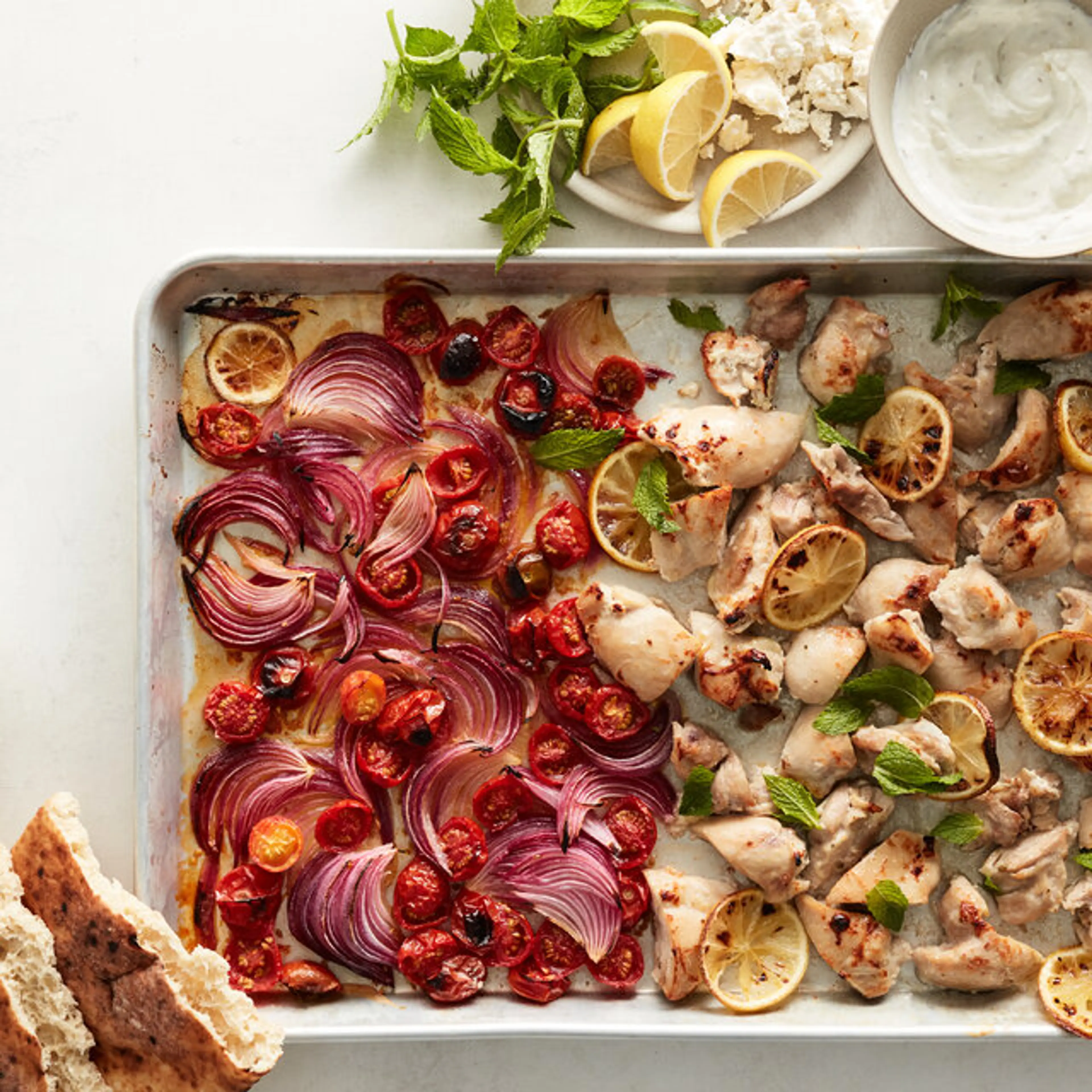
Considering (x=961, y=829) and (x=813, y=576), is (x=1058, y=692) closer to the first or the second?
(x=961, y=829)

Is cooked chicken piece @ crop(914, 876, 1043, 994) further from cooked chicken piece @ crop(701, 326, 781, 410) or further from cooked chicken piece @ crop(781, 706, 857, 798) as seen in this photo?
cooked chicken piece @ crop(701, 326, 781, 410)

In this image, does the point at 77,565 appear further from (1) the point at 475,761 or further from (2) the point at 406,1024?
(2) the point at 406,1024

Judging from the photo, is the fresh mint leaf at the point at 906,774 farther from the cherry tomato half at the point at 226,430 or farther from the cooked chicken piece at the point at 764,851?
the cherry tomato half at the point at 226,430

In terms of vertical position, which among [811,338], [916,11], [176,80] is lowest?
[811,338]

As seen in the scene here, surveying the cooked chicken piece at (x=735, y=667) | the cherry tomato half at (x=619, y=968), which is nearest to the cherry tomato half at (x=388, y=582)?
the cooked chicken piece at (x=735, y=667)

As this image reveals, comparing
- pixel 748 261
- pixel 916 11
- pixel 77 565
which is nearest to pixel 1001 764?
pixel 748 261
